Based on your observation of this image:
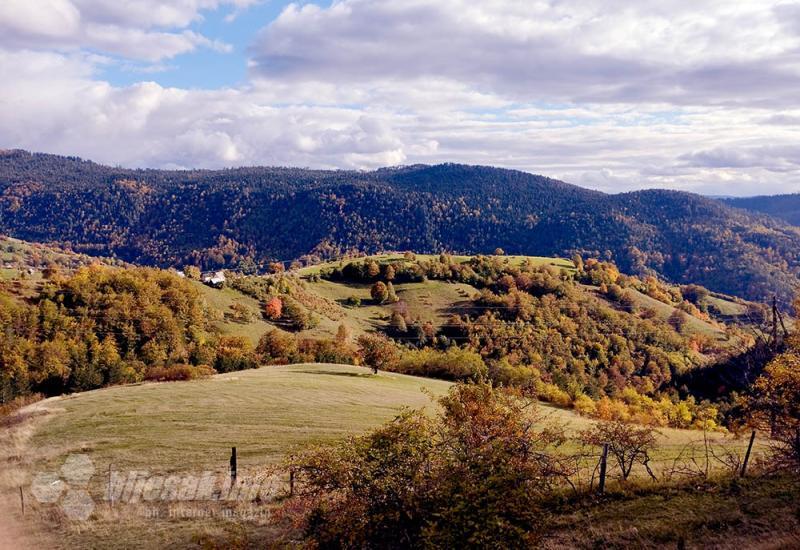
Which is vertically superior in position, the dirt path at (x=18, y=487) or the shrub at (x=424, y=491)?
the shrub at (x=424, y=491)

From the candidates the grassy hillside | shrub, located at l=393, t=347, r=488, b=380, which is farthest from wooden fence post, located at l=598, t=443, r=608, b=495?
shrub, located at l=393, t=347, r=488, b=380

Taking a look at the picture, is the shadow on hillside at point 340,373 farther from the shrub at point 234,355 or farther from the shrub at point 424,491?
the shrub at point 424,491

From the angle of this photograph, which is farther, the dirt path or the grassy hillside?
the dirt path

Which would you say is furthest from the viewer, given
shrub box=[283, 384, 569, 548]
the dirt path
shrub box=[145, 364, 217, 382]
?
shrub box=[145, 364, 217, 382]

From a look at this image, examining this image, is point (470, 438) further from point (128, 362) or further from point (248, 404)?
point (128, 362)

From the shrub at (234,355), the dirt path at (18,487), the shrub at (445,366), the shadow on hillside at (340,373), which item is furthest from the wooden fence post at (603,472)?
the shrub at (445,366)

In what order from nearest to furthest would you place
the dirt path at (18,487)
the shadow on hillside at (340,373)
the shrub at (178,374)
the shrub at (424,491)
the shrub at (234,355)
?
1. the shrub at (424,491)
2. the dirt path at (18,487)
3. the shrub at (178,374)
4. the shadow on hillside at (340,373)
5. the shrub at (234,355)

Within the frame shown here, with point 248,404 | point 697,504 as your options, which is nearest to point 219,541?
point 697,504

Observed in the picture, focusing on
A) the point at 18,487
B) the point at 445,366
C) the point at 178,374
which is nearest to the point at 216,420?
the point at 18,487

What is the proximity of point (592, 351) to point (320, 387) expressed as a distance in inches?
4548

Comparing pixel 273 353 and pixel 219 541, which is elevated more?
pixel 219 541

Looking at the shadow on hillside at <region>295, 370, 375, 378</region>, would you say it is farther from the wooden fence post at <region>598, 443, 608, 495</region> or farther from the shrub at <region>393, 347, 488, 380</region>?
the wooden fence post at <region>598, 443, 608, 495</region>

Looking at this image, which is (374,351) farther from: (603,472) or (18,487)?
(603,472)

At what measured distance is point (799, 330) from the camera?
31109mm
